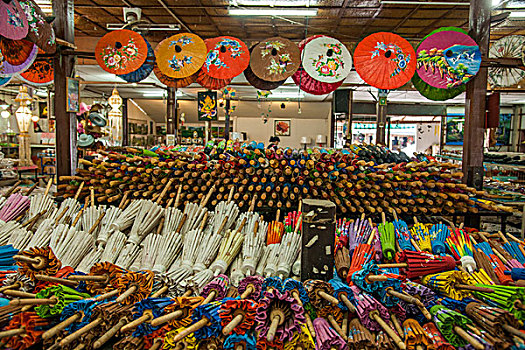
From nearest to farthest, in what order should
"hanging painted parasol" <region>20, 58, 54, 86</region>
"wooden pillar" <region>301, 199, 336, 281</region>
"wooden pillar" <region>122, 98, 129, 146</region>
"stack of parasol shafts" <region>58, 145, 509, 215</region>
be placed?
1. "wooden pillar" <region>301, 199, 336, 281</region>
2. "stack of parasol shafts" <region>58, 145, 509, 215</region>
3. "hanging painted parasol" <region>20, 58, 54, 86</region>
4. "wooden pillar" <region>122, 98, 129, 146</region>

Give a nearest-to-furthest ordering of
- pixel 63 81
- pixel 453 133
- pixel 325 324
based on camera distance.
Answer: pixel 325 324 → pixel 63 81 → pixel 453 133

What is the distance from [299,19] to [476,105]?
486 centimetres

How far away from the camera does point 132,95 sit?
17.1 meters

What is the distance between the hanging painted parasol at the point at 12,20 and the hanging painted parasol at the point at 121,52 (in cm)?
94

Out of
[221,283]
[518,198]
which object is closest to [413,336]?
[221,283]

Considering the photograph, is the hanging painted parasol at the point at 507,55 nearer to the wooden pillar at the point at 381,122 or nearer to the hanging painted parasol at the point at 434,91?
the hanging painted parasol at the point at 434,91

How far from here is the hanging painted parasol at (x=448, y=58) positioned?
385cm

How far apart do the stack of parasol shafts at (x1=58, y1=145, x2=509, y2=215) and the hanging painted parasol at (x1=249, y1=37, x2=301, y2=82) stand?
0.98m

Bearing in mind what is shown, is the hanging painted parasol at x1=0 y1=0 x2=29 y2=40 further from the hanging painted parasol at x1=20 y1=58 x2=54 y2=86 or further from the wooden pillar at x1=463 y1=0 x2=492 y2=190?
the wooden pillar at x1=463 y1=0 x2=492 y2=190

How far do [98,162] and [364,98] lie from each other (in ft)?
44.6

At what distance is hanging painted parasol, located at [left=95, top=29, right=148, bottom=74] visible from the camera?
4148 mm

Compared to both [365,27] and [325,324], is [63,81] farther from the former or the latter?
[365,27]

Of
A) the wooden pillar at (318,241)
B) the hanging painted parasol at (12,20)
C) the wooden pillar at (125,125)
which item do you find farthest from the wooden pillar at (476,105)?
the wooden pillar at (125,125)

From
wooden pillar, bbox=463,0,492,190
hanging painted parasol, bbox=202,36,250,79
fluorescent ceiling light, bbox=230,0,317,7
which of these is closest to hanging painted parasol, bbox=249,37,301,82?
hanging painted parasol, bbox=202,36,250,79
